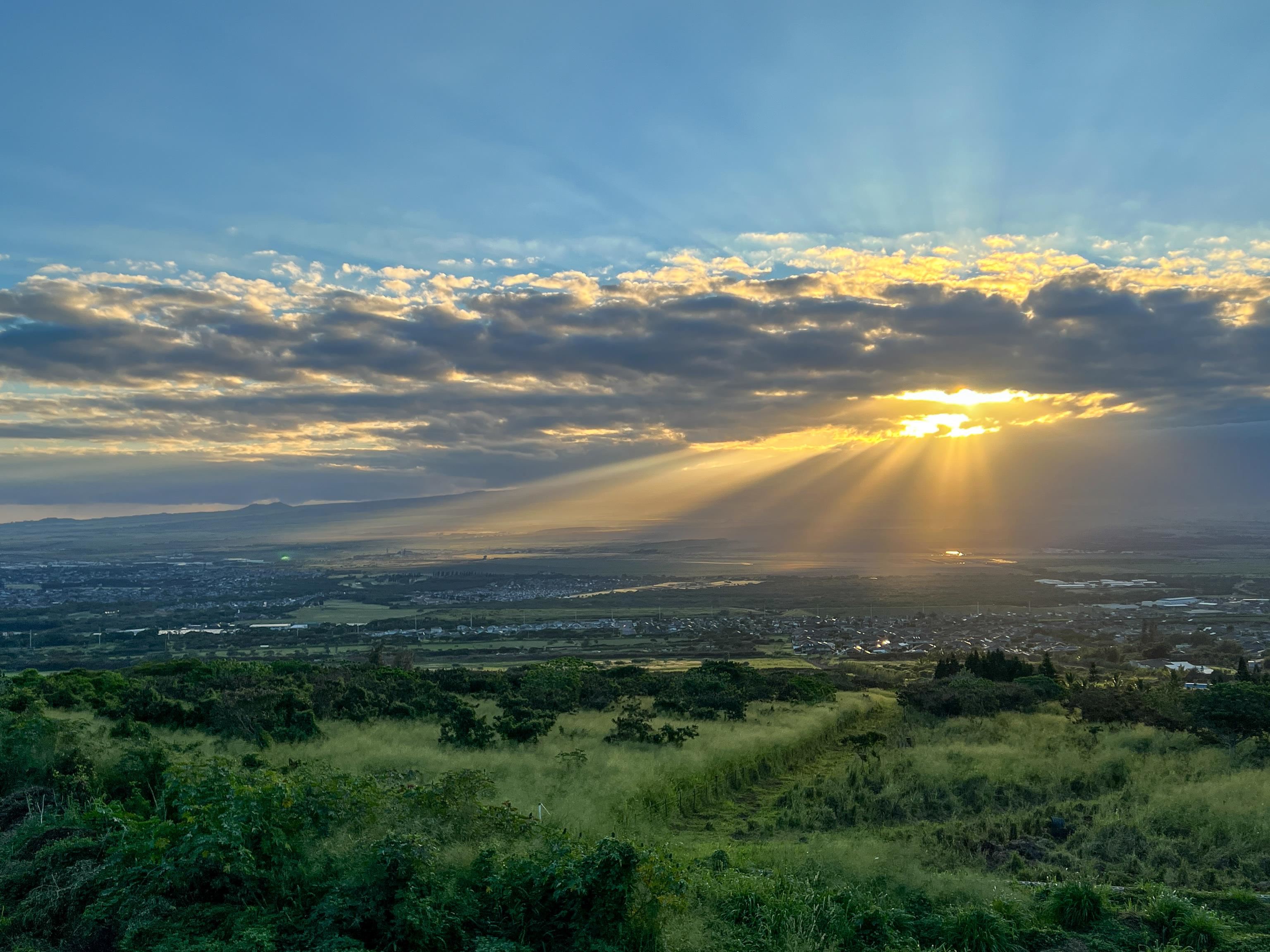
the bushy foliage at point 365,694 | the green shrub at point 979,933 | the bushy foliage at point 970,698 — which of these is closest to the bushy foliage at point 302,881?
the green shrub at point 979,933

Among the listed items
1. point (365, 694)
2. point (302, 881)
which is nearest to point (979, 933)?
point (302, 881)

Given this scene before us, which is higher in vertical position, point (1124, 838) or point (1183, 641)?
point (1124, 838)

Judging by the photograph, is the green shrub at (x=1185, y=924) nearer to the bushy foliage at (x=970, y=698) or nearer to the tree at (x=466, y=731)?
the tree at (x=466, y=731)

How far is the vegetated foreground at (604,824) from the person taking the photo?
25.6ft

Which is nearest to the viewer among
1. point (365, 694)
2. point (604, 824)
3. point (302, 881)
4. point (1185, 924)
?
Answer: point (302, 881)

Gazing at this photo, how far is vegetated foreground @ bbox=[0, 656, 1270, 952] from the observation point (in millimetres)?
7809

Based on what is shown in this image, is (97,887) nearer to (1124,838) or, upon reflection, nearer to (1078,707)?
(1124,838)

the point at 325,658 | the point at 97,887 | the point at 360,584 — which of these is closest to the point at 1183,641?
the point at 325,658

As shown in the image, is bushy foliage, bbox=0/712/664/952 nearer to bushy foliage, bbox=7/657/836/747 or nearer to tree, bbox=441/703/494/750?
bushy foliage, bbox=7/657/836/747

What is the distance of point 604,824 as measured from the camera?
1278 cm

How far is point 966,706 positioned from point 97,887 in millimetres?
24882

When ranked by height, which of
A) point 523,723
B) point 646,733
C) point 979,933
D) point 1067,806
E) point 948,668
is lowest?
point 948,668

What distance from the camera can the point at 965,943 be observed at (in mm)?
8375

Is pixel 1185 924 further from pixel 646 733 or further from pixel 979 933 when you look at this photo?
pixel 646 733
